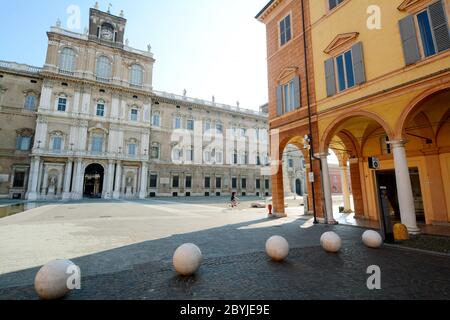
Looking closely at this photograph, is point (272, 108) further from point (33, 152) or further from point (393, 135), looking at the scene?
point (33, 152)

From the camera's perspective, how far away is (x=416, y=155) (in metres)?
10.7

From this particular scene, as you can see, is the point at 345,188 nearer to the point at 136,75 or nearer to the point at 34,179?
the point at 34,179

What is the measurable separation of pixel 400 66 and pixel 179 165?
112ft

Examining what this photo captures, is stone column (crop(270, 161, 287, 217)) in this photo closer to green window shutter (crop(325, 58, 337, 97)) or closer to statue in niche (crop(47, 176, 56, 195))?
green window shutter (crop(325, 58, 337, 97))

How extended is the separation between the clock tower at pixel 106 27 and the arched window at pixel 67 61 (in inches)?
156

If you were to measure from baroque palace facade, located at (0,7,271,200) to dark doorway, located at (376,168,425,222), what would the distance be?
30.2 meters

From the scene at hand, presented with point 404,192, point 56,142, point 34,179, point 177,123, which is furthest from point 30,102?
point 404,192

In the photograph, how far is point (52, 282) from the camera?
10.4ft

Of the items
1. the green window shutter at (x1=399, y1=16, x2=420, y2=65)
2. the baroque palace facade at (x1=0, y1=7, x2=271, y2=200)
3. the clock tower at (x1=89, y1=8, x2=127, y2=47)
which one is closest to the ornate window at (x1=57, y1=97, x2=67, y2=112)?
the baroque palace facade at (x1=0, y1=7, x2=271, y2=200)

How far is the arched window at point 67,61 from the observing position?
31.8m

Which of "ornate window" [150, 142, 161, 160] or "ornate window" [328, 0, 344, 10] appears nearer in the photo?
"ornate window" [328, 0, 344, 10]

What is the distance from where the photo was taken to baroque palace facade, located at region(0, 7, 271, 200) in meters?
29.3

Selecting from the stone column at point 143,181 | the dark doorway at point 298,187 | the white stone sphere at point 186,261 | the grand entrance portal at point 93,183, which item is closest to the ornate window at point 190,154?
the stone column at point 143,181

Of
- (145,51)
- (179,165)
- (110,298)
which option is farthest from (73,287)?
(145,51)
